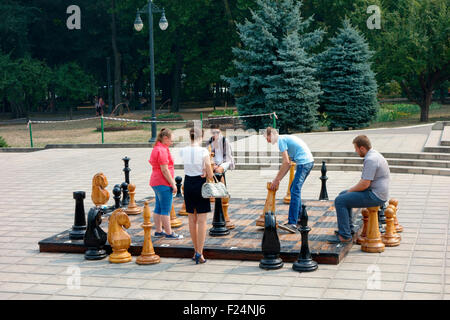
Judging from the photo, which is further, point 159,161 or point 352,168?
point 352,168

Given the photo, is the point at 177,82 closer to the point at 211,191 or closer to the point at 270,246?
the point at 211,191

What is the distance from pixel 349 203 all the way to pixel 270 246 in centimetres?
136

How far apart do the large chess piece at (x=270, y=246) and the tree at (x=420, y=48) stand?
994 inches

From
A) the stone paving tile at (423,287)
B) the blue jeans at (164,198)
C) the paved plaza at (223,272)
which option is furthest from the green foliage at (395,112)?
the stone paving tile at (423,287)

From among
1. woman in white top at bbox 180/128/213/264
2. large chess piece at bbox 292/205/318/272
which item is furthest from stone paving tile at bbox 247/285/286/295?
woman in white top at bbox 180/128/213/264

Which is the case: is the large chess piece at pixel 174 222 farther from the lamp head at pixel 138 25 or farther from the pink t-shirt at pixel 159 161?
the lamp head at pixel 138 25

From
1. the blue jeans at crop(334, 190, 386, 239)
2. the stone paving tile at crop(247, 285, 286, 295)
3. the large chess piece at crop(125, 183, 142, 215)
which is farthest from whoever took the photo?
the large chess piece at crop(125, 183, 142, 215)

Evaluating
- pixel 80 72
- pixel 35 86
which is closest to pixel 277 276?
pixel 35 86

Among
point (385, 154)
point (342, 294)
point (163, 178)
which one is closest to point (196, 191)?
point (163, 178)

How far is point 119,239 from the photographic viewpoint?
771cm

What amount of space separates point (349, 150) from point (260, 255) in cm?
1017

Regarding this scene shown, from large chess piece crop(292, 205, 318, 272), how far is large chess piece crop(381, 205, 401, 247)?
4.95 feet

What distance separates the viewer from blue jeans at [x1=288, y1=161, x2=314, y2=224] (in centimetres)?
868

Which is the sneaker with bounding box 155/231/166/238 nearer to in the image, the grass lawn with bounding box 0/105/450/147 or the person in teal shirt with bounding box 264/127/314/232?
the person in teal shirt with bounding box 264/127/314/232
